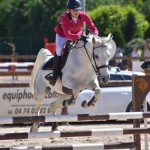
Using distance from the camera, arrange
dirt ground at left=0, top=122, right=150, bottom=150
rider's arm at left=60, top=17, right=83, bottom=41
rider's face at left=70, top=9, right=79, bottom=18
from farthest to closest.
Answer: dirt ground at left=0, top=122, right=150, bottom=150 → rider's face at left=70, top=9, right=79, bottom=18 → rider's arm at left=60, top=17, right=83, bottom=41

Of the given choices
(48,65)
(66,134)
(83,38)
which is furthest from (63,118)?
(48,65)

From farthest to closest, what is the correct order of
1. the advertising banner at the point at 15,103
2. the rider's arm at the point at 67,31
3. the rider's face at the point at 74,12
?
1. the advertising banner at the point at 15,103
2. the rider's face at the point at 74,12
3. the rider's arm at the point at 67,31

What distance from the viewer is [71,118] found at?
1033cm

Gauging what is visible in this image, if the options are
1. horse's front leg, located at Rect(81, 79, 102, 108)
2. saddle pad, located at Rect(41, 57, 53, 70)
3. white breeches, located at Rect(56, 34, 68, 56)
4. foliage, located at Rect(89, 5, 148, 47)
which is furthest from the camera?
foliage, located at Rect(89, 5, 148, 47)

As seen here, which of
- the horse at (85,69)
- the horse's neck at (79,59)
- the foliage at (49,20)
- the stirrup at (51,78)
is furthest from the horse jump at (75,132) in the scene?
the foliage at (49,20)

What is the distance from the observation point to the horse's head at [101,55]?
12.2m

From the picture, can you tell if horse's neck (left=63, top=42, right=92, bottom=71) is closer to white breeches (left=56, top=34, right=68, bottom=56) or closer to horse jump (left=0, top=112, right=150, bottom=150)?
white breeches (left=56, top=34, right=68, bottom=56)

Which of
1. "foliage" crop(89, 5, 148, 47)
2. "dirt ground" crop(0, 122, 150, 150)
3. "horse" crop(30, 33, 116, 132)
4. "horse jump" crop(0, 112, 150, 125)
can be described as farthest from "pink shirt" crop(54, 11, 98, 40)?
"foliage" crop(89, 5, 148, 47)

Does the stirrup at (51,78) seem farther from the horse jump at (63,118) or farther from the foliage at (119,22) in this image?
the foliage at (119,22)

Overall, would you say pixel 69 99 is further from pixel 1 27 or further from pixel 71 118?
pixel 1 27

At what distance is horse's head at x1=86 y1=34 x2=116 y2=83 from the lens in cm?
1221

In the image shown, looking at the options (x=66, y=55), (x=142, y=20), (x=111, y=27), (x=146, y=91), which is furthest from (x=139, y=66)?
(x=142, y=20)

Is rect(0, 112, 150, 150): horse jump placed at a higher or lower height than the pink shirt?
lower

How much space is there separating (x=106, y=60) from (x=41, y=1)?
1551 inches
